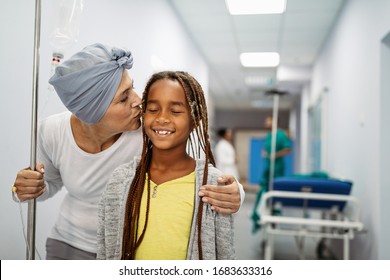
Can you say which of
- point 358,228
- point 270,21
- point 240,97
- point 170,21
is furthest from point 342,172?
point 170,21

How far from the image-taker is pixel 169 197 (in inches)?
31.4

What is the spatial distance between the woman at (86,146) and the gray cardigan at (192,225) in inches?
1.1

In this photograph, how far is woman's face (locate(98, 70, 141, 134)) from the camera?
835 mm

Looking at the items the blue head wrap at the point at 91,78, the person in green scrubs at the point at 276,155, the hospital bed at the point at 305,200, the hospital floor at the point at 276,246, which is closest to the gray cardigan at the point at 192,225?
the blue head wrap at the point at 91,78

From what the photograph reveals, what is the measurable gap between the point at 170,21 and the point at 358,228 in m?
1.19

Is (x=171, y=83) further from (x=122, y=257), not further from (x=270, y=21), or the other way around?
(x=270, y=21)

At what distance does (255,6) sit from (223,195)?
0.61 m

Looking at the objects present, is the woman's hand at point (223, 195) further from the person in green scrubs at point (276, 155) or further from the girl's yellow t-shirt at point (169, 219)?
the person in green scrubs at point (276, 155)

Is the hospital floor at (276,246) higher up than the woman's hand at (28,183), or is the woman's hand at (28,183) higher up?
the woman's hand at (28,183)

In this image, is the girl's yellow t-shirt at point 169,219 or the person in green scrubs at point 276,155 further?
the person in green scrubs at point 276,155

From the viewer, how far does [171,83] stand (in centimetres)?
78

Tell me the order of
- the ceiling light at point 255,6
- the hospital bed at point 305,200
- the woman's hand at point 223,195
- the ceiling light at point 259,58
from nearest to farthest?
1. the woman's hand at point 223,195
2. the ceiling light at point 255,6
3. the ceiling light at point 259,58
4. the hospital bed at point 305,200

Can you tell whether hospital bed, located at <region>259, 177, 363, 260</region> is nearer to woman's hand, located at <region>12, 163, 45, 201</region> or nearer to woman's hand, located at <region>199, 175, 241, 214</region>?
woman's hand, located at <region>199, 175, 241, 214</region>

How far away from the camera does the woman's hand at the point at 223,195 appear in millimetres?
771
